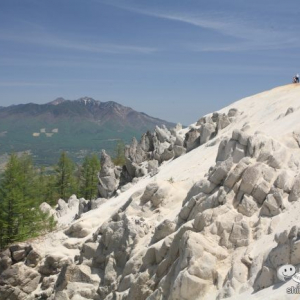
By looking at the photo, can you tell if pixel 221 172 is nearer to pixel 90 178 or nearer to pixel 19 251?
pixel 19 251

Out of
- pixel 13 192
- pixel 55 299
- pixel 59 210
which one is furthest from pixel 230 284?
pixel 59 210

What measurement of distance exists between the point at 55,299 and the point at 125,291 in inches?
247

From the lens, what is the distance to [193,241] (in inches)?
754

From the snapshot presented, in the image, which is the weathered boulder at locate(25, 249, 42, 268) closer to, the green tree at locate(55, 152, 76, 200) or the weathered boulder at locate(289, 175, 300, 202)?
the weathered boulder at locate(289, 175, 300, 202)

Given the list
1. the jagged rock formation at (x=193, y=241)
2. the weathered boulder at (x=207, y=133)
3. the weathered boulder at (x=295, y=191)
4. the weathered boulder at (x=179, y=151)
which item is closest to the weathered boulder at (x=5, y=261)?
the jagged rock formation at (x=193, y=241)

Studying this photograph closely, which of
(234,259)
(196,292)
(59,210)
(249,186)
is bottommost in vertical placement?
(59,210)

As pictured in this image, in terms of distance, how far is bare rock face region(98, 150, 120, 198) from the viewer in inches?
1848

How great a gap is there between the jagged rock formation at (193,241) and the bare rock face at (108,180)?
12.3 m

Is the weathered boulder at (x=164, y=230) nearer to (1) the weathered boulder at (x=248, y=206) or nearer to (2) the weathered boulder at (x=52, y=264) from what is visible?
(1) the weathered boulder at (x=248, y=206)

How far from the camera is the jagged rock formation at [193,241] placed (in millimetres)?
17922

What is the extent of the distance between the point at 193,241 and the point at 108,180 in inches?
1150

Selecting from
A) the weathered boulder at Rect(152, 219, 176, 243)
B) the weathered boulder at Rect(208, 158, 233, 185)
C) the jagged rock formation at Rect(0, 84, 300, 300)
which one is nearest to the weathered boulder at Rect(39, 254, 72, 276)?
the jagged rock formation at Rect(0, 84, 300, 300)

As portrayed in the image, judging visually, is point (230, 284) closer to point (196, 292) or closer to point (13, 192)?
point (196, 292)

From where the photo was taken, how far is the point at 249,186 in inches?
830
